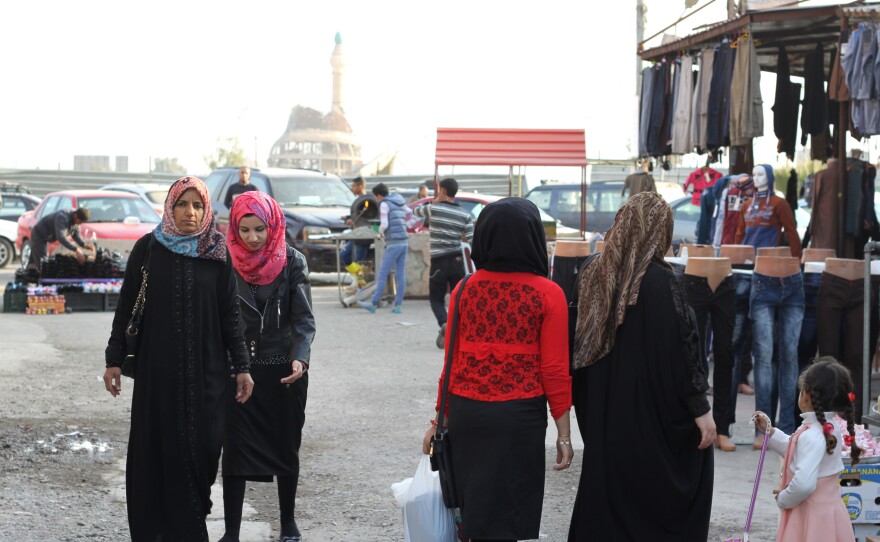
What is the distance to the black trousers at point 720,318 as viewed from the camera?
8.05m

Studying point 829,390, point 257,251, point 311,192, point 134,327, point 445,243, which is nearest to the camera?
point 829,390

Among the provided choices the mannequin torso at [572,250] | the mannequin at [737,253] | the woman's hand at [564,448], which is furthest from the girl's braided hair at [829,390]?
the mannequin torso at [572,250]

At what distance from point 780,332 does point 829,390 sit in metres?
3.29

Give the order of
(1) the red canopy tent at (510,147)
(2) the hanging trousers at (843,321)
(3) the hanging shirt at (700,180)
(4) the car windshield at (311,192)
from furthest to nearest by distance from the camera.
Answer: (4) the car windshield at (311,192) < (1) the red canopy tent at (510,147) < (3) the hanging shirt at (700,180) < (2) the hanging trousers at (843,321)

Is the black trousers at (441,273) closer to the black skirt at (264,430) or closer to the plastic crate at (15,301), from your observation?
the plastic crate at (15,301)

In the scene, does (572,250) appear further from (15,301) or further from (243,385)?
(15,301)

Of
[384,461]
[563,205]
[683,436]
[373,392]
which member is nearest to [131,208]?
[563,205]

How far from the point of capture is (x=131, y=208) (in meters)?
21.1

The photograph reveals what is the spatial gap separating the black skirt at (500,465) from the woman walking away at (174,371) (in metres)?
1.32

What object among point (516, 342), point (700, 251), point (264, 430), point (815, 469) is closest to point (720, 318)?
point (700, 251)

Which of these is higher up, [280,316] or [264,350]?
[280,316]

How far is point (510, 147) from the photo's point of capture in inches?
734

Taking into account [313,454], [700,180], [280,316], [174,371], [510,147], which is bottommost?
[313,454]

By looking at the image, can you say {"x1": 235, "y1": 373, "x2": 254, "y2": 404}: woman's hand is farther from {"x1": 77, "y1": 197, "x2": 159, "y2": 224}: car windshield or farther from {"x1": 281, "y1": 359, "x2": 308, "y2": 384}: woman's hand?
{"x1": 77, "y1": 197, "x2": 159, "y2": 224}: car windshield
